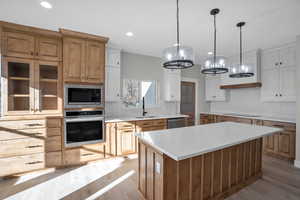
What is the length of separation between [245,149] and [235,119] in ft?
6.98

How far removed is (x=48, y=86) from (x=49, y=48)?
0.74 meters

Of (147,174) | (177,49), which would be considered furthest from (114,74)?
(147,174)

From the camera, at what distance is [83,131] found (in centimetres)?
280

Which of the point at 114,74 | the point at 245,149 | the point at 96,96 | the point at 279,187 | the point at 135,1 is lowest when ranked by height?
the point at 279,187

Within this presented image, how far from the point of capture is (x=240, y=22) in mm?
2377

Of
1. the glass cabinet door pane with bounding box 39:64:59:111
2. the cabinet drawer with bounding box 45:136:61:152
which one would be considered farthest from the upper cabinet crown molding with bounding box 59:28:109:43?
the cabinet drawer with bounding box 45:136:61:152

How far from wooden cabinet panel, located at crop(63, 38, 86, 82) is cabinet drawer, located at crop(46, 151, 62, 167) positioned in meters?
1.45

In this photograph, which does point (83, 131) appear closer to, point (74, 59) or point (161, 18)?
point (74, 59)

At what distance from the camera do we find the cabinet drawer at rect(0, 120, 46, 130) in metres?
2.34

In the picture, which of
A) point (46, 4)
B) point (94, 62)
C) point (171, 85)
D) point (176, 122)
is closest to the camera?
point (46, 4)

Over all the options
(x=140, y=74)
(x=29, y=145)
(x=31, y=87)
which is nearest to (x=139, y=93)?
(x=140, y=74)

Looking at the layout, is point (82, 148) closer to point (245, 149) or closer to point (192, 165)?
point (192, 165)

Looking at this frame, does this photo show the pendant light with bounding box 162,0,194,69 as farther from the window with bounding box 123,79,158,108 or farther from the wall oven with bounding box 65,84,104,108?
the window with bounding box 123,79,158,108

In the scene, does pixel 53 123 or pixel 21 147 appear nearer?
pixel 21 147
